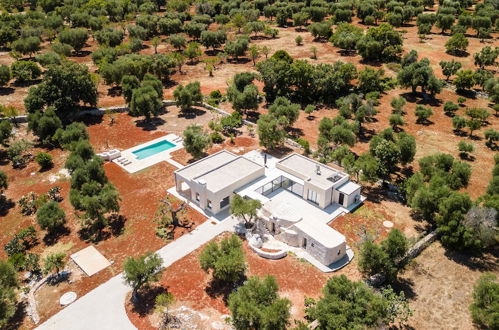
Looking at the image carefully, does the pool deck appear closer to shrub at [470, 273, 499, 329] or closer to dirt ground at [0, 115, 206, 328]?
dirt ground at [0, 115, 206, 328]

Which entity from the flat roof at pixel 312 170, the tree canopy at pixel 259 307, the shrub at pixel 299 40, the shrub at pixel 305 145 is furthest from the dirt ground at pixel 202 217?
the shrub at pixel 299 40

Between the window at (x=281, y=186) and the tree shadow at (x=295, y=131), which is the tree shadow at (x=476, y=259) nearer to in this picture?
the window at (x=281, y=186)

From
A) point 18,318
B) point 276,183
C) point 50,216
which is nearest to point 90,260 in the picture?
point 50,216

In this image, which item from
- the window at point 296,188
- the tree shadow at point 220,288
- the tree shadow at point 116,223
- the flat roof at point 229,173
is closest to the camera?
the tree shadow at point 220,288

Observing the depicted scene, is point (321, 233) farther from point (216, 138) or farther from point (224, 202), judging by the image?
point (216, 138)

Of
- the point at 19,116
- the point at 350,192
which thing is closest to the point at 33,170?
the point at 19,116

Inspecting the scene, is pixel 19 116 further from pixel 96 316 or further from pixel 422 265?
pixel 422 265
